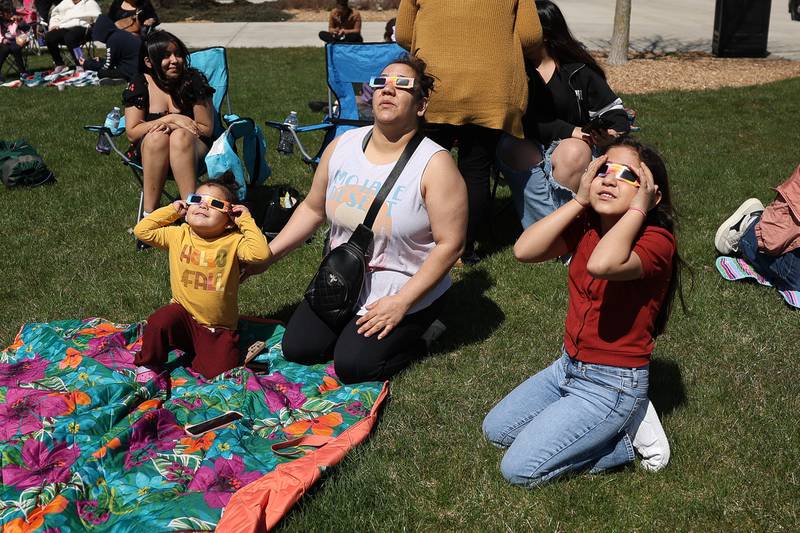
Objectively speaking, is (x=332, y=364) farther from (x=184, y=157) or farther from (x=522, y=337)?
(x=184, y=157)

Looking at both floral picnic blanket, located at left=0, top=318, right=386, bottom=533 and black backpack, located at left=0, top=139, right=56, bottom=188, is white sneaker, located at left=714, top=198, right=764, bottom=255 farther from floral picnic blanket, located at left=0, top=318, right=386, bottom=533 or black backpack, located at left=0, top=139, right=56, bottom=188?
black backpack, located at left=0, top=139, right=56, bottom=188

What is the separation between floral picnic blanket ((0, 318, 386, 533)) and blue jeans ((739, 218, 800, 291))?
2674mm

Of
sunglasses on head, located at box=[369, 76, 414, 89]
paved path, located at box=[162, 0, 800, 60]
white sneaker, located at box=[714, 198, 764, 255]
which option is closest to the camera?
sunglasses on head, located at box=[369, 76, 414, 89]

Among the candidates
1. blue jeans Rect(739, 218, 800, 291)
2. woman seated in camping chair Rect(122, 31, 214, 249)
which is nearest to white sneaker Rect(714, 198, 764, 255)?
blue jeans Rect(739, 218, 800, 291)

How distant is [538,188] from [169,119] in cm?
270

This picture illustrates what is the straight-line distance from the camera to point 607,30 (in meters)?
17.8

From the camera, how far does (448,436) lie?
357cm

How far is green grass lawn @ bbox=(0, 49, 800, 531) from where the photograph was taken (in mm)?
3098

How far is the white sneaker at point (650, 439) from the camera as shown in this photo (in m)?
3.28

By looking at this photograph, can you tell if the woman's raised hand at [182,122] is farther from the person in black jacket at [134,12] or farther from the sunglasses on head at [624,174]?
the person in black jacket at [134,12]

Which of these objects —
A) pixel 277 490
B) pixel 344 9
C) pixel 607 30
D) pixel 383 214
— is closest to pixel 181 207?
pixel 383 214

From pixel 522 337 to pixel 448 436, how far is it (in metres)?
1.11

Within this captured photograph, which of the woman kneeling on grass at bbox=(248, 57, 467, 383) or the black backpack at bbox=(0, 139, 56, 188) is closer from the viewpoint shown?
the woman kneeling on grass at bbox=(248, 57, 467, 383)

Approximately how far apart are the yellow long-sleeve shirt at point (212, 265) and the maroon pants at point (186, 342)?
0.20 feet
